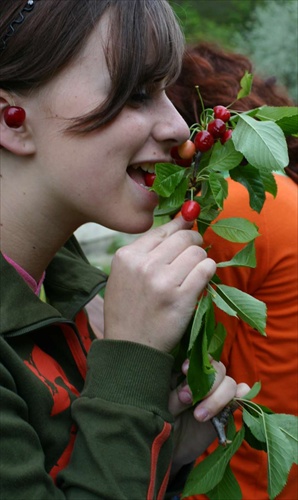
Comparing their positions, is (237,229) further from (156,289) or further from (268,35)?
(268,35)

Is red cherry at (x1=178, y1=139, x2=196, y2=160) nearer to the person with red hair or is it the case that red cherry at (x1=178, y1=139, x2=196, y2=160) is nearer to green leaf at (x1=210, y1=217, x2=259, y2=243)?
green leaf at (x1=210, y1=217, x2=259, y2=243)

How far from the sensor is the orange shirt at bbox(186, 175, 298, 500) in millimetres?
2334

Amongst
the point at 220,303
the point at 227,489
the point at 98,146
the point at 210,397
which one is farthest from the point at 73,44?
the point at 227,489

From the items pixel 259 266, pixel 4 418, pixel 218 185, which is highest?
pixel 218 185

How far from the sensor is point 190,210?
197 centimetres

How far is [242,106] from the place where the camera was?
2648 millimetres

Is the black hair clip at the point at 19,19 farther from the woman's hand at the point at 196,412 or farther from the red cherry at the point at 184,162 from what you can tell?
the woman's hand at the point at 196,412

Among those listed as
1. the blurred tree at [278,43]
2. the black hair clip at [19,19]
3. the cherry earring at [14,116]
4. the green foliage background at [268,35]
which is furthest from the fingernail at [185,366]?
the blurred tree at [278,43]

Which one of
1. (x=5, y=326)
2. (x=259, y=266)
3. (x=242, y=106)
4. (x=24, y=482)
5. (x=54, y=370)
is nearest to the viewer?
(x=24, y=482)

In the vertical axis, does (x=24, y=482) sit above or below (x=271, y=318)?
above

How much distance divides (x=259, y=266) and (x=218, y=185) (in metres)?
0.46

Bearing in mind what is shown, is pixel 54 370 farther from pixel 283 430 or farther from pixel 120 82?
pixel 120 82

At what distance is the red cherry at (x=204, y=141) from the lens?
203cm

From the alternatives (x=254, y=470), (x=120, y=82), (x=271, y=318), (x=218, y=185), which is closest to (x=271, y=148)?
(x=218, y=185)
